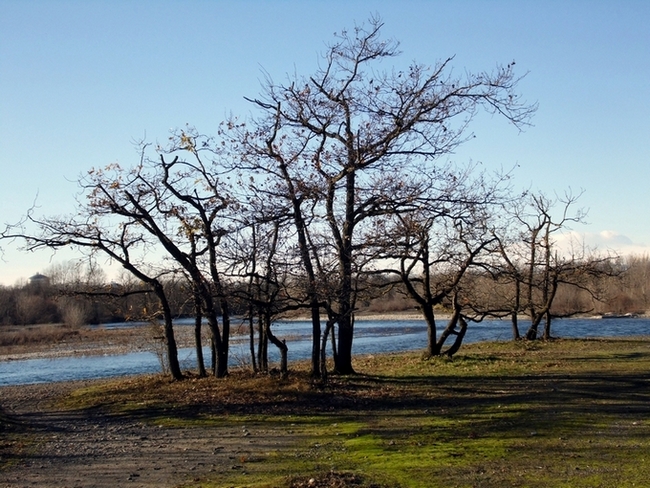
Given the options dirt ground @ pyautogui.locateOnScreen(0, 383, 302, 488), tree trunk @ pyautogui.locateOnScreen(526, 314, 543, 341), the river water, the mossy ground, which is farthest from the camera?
tree trunk @ pyautogui.locateOnScreen(526, 314, 543, 341)

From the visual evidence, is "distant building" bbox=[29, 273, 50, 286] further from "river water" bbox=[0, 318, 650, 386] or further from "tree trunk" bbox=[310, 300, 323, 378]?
"tree trunk" bbox=[310, 300, 323, 378]

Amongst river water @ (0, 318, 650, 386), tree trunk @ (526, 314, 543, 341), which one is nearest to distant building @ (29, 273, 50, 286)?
river water @ (0, 318, 650, 386)

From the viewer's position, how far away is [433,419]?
11.5 meters

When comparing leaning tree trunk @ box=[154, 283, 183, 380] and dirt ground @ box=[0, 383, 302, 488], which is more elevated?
leaning tree trunk @ box=[154, 283, 183, 380]

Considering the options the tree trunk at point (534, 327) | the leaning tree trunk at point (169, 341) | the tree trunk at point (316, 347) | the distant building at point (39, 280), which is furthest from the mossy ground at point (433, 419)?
the distant building at point (39, 280)

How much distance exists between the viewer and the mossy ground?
7.68 meters

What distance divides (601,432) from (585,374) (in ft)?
25.2

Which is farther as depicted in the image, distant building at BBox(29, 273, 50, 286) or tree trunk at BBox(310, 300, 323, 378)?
distant building at BBox(29, 273, 50, 286)

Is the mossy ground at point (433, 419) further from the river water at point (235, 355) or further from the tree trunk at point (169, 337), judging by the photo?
the river water at point (235, 355)

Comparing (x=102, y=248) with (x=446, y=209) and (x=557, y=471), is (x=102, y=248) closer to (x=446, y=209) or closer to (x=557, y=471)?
(x=446, y=209)

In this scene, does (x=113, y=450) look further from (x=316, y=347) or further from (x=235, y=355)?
(x=235, y=355)

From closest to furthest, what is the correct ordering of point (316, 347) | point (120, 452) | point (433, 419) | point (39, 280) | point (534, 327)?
point (120, 452), point (433, 419), point (316, 347), point (534, 327), point (39, 280)

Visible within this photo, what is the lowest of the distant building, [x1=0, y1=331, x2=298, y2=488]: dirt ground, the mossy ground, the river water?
the river water

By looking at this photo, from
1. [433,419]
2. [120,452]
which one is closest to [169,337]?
[120,452]
